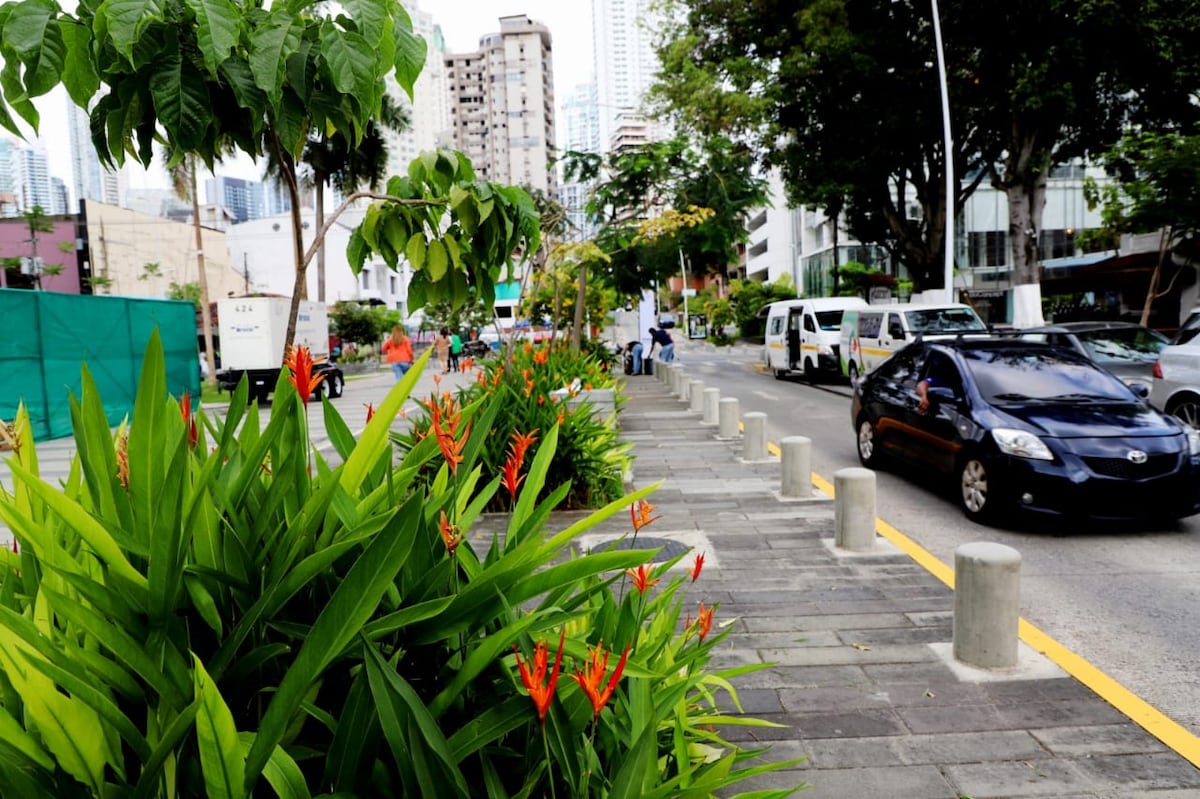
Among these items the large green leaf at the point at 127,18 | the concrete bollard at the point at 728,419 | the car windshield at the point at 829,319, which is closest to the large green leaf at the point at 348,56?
the large green leaf at the point at 127,18

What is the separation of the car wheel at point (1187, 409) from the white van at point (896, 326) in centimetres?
631

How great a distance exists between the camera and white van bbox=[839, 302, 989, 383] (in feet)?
59.2

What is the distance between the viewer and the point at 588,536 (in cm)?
689

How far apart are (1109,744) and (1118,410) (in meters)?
4.67

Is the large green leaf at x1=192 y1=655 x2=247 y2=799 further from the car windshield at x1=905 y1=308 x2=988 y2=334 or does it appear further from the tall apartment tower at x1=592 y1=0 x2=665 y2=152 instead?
the tall apartment tower at x1=592 y1=0 x2=665 y2=152

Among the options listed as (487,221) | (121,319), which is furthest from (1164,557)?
(121,319)

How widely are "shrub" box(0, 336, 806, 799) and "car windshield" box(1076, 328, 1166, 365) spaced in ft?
40.9

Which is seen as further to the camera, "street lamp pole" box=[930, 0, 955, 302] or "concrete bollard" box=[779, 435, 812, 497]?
"street lamp pole" box=[930, 0, 955, 302]

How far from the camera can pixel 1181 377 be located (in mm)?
10781

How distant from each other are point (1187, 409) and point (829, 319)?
13.2 metres

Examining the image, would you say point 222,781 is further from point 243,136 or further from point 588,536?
point 588,536

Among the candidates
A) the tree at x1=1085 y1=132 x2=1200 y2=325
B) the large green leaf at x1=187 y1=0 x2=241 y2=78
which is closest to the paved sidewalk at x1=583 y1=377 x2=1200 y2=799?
the large green leaf at x1=187 y1=0 x2=241 y2=78

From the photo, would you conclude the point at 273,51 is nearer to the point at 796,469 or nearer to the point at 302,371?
the point at 302,371

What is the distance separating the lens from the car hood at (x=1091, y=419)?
699 centimetres
